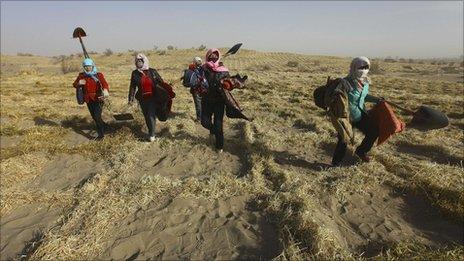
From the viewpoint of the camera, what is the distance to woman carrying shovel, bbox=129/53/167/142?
7441mm

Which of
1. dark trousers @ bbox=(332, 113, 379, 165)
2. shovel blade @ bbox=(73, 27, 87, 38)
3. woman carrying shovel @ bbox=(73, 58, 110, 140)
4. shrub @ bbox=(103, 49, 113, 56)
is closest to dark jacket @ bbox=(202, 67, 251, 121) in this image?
dark trousers @ bbox=(332, 113, 379, 165)

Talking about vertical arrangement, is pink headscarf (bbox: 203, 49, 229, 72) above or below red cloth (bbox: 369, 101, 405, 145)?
above

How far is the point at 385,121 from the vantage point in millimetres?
5812

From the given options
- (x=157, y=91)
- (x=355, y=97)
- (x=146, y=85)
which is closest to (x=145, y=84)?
(x=146, y=85)

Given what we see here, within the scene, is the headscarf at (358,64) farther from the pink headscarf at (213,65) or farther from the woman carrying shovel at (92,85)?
the woman carrying shovel at (92,85)

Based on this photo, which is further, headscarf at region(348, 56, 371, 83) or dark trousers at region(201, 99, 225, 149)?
dark trousers at region(201, 99, 225, 149)

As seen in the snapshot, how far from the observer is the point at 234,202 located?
5.27 m

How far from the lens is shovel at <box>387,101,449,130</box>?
5.74 metres

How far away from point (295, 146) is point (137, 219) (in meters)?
3.64

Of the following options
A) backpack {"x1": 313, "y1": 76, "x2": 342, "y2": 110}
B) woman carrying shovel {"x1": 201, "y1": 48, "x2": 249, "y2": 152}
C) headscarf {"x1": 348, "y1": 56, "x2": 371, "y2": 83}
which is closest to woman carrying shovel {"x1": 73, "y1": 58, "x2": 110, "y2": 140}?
woman carrying shovel {"x1": 201, "y1": 48, "x2": 249, "y2": 152}

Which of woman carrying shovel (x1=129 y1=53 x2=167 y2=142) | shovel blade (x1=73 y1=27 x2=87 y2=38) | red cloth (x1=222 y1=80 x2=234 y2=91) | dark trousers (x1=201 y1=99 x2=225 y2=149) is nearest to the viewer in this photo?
red cloth (x1=222 y1=80 x2=234 y2=91)

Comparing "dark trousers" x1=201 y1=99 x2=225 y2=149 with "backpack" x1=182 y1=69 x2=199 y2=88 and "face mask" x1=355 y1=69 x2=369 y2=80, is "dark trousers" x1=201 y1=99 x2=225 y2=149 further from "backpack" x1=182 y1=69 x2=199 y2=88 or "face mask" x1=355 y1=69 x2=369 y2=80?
"face mask" x1=355 y1=69 x2=369 y2=80

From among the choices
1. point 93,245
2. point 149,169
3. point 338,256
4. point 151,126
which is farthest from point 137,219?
point 151,126

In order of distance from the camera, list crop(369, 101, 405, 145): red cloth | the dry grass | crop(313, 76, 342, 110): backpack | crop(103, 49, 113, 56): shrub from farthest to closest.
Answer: crop(103, 49, 113, 56): shrub, crop(313, 76, 342, 110): backpack, crop(369, 101, 405, 145): red cloth, the dry grass
